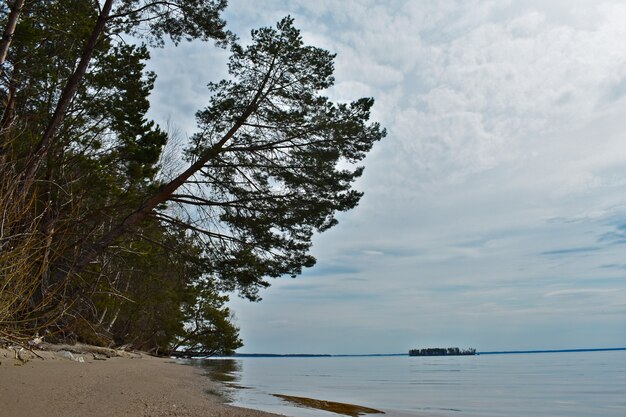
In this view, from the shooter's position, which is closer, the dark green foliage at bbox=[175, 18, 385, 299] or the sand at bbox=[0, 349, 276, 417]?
the sand at bbox=[0, 349, 276, 417]

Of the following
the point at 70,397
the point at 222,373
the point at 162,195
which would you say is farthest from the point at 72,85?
the point at 222,373

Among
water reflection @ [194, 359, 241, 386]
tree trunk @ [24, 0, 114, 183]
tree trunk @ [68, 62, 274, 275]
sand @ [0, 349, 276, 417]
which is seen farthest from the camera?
water reflection @ [194, 359, 241, 386]

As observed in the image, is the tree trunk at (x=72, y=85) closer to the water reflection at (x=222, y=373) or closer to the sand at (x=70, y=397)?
the sand at (x=70, y=397)

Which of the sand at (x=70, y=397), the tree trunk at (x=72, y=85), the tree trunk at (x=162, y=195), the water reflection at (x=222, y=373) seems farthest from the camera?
the water reflection at (x=222, y=373)

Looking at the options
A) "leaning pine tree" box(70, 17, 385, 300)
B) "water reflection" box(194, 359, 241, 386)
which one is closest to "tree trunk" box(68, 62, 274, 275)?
"leaning pine tree" box(70, 17, 385, 300)

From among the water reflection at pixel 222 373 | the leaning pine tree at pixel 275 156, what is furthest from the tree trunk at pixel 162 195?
the water reflection at pixel 222 373

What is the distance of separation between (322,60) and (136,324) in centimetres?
2552

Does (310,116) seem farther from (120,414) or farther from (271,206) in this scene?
(120,414)

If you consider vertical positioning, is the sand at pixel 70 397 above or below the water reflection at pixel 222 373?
above

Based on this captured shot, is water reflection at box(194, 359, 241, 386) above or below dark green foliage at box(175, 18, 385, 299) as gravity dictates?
below

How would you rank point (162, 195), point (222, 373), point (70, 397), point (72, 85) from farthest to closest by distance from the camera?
point (222, 373)
point (162, 195)
point (72, 85)
point (70, 397)

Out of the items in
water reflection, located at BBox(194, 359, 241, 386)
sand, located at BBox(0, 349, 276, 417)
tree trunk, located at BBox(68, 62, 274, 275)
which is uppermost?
tree trunk, located at BBox(68, 62, 274, 275)

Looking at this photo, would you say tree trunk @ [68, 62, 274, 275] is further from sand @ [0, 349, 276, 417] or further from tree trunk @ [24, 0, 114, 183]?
sand @ [0, 349, 276, 417]

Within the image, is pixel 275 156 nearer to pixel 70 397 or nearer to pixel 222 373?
pixel 70 397
